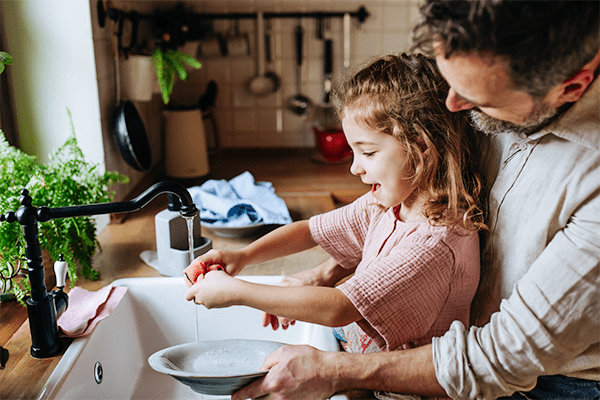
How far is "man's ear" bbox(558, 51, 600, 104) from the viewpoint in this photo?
0.69m

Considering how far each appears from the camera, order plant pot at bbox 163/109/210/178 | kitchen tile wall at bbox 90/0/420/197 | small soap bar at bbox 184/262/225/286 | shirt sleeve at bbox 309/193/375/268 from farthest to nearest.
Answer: kitchen tile wall at bbox 90/0/420/197, plant pot at bbox 163/109/210/178, shirt sleeve at bbox 309/193/375/268, small soap bar at bbox 184/262/225/286

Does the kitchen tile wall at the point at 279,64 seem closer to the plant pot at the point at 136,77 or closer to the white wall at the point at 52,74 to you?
the plant pot at the point at 136,77

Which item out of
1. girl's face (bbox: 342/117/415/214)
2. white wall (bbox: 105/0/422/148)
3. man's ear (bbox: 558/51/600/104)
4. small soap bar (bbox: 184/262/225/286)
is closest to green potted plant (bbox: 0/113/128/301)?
small soap bar (bbox: 184/262/225/286)

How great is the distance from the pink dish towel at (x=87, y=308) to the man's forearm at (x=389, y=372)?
457mm

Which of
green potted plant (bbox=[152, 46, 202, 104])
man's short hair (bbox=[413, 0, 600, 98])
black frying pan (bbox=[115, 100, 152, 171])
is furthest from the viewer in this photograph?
green potted plant (bbox=[152, 46, 202, 104])

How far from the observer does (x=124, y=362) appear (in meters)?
1.13

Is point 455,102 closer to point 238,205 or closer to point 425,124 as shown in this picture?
point 425,124

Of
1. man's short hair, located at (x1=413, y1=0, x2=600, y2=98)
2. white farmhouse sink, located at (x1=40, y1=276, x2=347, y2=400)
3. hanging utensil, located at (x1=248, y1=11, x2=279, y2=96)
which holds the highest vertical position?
man's short hair, located at (x1=413, y1=0, x2=600, y2=98)

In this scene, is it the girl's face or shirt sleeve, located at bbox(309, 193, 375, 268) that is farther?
shirt sleeve, located at bbox(309, 193, 375, 268)

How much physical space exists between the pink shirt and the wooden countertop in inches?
Result: 19.2

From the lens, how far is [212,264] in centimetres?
105

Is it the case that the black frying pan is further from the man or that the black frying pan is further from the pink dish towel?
the man

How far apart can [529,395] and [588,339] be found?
0.58ft

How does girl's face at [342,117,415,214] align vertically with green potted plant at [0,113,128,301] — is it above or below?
above
